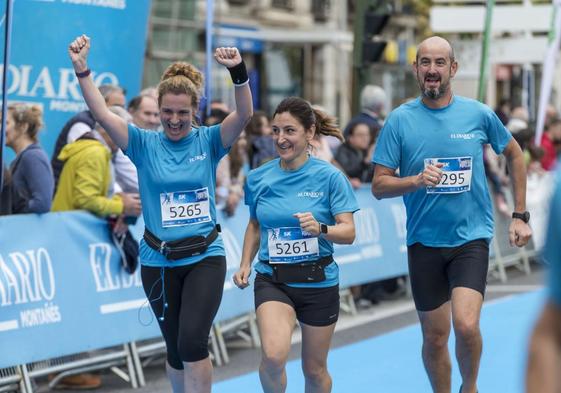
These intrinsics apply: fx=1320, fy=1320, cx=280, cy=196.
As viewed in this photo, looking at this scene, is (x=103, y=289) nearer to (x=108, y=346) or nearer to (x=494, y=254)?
(x=108, y=346)

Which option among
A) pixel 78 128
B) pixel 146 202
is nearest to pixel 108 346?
pixel 78 128

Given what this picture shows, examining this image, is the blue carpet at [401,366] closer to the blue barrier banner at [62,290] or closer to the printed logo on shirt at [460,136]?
the blue barrier banner at [62,290]

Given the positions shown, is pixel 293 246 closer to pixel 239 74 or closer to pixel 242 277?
pixel 242 277

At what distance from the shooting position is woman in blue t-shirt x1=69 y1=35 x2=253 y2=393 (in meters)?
6.38

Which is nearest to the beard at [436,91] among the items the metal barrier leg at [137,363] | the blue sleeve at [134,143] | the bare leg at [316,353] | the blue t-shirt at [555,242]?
the bare leg at [316,353]

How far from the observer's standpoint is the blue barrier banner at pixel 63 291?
8.19 m

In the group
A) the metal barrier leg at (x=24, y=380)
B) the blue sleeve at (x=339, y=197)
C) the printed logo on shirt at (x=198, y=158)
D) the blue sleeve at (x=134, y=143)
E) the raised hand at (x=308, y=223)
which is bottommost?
the metal barrier leg at (x=24, y=380)

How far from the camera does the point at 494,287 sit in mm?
15016

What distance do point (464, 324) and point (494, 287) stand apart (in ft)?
28.0

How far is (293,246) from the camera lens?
6449mm

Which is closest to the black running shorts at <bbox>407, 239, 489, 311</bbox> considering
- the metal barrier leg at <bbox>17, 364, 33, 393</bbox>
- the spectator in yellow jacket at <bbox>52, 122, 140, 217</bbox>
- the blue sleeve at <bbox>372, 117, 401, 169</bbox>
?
the blue sleeve at <bbox>372, 117, 401, 169</bbox>

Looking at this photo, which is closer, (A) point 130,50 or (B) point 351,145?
(A) point 130,50

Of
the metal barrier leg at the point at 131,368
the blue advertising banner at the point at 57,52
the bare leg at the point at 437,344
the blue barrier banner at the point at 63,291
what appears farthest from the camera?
the blue advertising banner at the point at 57,52

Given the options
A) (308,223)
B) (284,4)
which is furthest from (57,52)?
(284,4)
